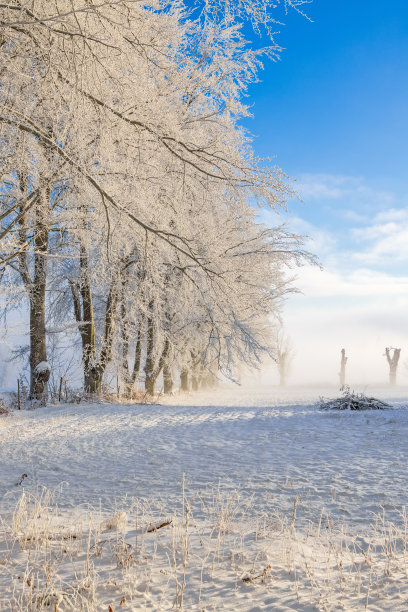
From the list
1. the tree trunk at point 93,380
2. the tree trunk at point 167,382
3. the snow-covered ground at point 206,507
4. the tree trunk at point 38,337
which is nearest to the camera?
the snow-covered ground at point 206,507

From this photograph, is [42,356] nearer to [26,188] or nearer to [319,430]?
[26,188]

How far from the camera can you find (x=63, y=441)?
32.8 ft

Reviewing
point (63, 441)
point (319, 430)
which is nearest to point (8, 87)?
point (63, 441)

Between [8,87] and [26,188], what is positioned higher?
[26,188]

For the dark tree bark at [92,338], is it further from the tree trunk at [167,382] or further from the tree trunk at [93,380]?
the tree trunk at [167,382]

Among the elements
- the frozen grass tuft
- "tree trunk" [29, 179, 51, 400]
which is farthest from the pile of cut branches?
the frozen grass tuft

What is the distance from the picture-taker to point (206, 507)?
5.81 m

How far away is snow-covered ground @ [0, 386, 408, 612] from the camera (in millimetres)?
2945

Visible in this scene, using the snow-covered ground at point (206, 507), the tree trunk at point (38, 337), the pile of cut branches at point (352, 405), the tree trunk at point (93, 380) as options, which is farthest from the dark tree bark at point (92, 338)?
the pile of cut branches at point (352, 405)

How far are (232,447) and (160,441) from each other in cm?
168

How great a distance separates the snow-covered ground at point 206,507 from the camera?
295 cm

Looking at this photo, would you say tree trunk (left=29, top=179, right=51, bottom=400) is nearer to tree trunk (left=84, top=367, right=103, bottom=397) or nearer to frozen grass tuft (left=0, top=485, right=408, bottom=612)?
tree trunk (left=84, top=367, right=103, bottom=397)

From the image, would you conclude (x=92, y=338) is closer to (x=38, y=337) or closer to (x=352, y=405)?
(x=38, y=337)

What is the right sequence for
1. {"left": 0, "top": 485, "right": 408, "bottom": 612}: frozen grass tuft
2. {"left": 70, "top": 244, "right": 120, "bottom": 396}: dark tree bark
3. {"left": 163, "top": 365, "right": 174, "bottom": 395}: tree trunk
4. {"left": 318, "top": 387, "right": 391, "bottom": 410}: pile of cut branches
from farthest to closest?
{"left": 163, "top": 365, "right": 174, "bottom": 395}: tree trunk, {"left": 70, "top": 244, "right": 120, "bottom": 396}: dark tree bark, {"left": 318, "top": 387, "right": 391, "bottom": 410}: pile of cut branches, {"left": 0, "top": 485, "right": 408, "bottom": 612}: frozen grass tuft
